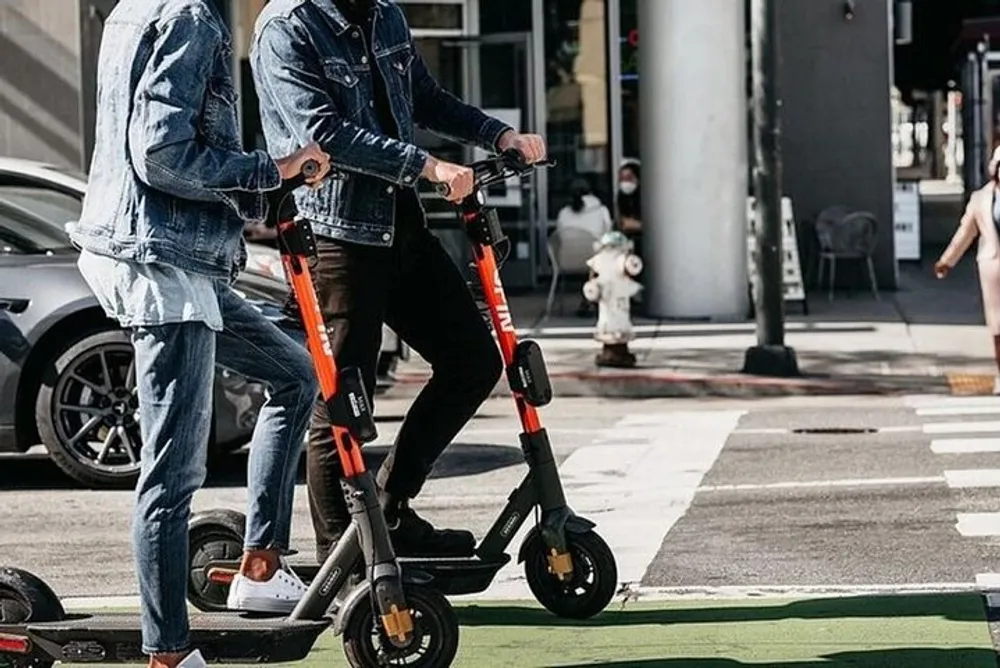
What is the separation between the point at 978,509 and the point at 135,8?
479 centimetres

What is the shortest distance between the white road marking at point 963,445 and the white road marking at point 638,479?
1128 millimetres

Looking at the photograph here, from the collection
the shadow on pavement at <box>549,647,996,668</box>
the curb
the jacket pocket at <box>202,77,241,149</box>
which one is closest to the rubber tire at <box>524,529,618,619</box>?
the shadow on pavement at <box>549,647,996,668</box>

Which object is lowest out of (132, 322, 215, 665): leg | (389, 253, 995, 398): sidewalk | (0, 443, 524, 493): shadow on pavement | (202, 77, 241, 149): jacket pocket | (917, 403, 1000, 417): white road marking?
(389, 253, 995, 398): sidewalk

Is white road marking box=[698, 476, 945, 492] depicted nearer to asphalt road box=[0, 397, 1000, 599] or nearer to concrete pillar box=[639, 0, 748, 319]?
asphalt road box=[0, 397, 1000, 599]

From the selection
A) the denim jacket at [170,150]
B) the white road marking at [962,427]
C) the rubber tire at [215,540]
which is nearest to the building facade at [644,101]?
the white road marking at [962,427]

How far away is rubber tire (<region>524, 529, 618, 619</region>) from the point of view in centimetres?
635

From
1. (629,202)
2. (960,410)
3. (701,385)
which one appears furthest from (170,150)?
(629,202)

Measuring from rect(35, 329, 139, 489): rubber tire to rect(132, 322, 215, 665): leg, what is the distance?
479 cm

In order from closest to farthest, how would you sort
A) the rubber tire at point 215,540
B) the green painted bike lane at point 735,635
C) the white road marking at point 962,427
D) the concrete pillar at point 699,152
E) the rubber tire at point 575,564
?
the green painted bike lane at point 735,635 → the rubber tire at point 575,564 → the rubber tire at point 215,540 → the white road marking at point 962,427 → the concrete pillar at point 699,152

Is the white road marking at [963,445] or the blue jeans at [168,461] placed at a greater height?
the blue jeans at [168,461]

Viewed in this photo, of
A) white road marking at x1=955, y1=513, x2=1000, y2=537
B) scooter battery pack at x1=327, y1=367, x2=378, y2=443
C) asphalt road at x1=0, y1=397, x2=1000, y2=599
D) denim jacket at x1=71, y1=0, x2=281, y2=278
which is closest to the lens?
denim jacket at x1=71, y1=0, x2=281, y2=278

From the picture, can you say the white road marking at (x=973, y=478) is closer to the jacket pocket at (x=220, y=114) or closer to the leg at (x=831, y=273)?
the jacket pocket at (x=220, y=114)

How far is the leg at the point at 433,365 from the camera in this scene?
643 cm

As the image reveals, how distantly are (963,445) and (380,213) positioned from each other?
18.2ft
